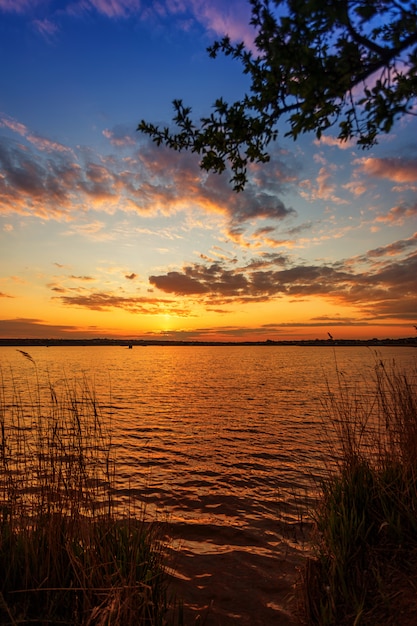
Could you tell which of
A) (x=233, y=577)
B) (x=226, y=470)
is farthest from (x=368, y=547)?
(x=226, y=470)

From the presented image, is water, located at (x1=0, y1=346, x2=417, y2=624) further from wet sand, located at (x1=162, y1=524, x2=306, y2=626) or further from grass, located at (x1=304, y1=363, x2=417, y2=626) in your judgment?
grass, located at (x1=304, y1=363, x2=417, y2=626)

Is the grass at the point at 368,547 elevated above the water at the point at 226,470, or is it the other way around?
the grass at the point at 368,547

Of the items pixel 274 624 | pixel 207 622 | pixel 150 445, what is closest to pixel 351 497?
pixel 274 624

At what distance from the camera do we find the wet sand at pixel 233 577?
5.13 m

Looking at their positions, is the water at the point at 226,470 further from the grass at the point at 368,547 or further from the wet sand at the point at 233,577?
the grass at the point at 368,547

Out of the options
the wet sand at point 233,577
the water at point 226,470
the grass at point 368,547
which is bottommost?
the water at point 226,470

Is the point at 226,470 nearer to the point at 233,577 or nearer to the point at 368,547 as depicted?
the point at 233,577

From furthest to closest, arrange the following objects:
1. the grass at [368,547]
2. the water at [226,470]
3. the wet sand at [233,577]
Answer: the water at [226,470]
the wet sand at [233,577]
the grass at [368,547]

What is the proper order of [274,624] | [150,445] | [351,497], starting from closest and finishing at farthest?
1. [274,624]
2. [351,497]
3. [150,445]

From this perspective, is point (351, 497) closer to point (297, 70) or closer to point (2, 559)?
point (2, 559)

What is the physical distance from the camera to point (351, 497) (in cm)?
576

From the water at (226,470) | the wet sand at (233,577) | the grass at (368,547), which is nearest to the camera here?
the grass at (368,547)

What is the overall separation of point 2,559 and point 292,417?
18.3 m

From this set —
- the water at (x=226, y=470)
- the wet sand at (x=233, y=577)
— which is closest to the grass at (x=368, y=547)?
the wet sand at (x=233, y=577)
